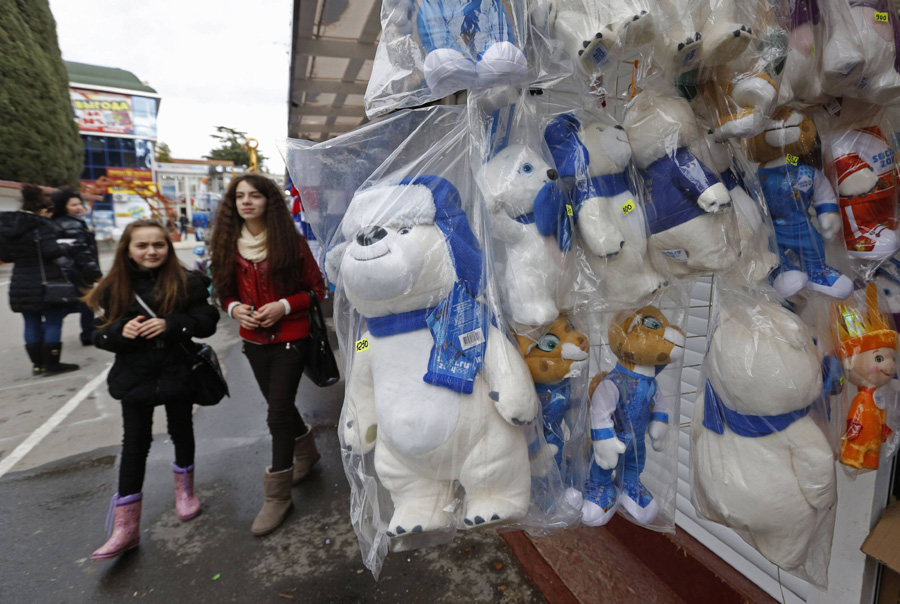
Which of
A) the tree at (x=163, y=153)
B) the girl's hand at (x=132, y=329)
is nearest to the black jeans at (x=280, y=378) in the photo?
the girl's hand at (x=132, y=329)

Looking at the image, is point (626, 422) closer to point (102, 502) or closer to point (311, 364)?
point (311, 364)

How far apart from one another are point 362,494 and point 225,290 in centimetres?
190

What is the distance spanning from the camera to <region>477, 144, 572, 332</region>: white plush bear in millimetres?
1068

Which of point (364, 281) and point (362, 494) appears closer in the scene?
point (364, 281)

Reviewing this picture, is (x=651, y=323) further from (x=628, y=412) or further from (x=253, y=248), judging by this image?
(x=253, y=248)

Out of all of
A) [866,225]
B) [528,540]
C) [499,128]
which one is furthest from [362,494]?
[528,540]

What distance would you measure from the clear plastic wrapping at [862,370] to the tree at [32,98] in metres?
20.4

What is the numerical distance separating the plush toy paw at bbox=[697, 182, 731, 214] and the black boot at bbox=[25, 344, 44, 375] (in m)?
7.22

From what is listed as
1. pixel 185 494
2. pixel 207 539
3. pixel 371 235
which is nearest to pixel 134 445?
pixel 185 494

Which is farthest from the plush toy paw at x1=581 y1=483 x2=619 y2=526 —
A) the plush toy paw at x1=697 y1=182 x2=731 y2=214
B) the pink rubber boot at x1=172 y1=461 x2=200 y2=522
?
the pink rubber boot at x1=172 y1=461 x2=200 y2=522

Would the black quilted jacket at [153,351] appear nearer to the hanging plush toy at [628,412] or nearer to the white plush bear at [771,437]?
the hanging plush toy at [628,412]

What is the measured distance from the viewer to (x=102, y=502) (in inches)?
129

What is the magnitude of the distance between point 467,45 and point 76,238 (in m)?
5.93

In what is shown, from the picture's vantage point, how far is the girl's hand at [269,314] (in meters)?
2.61
